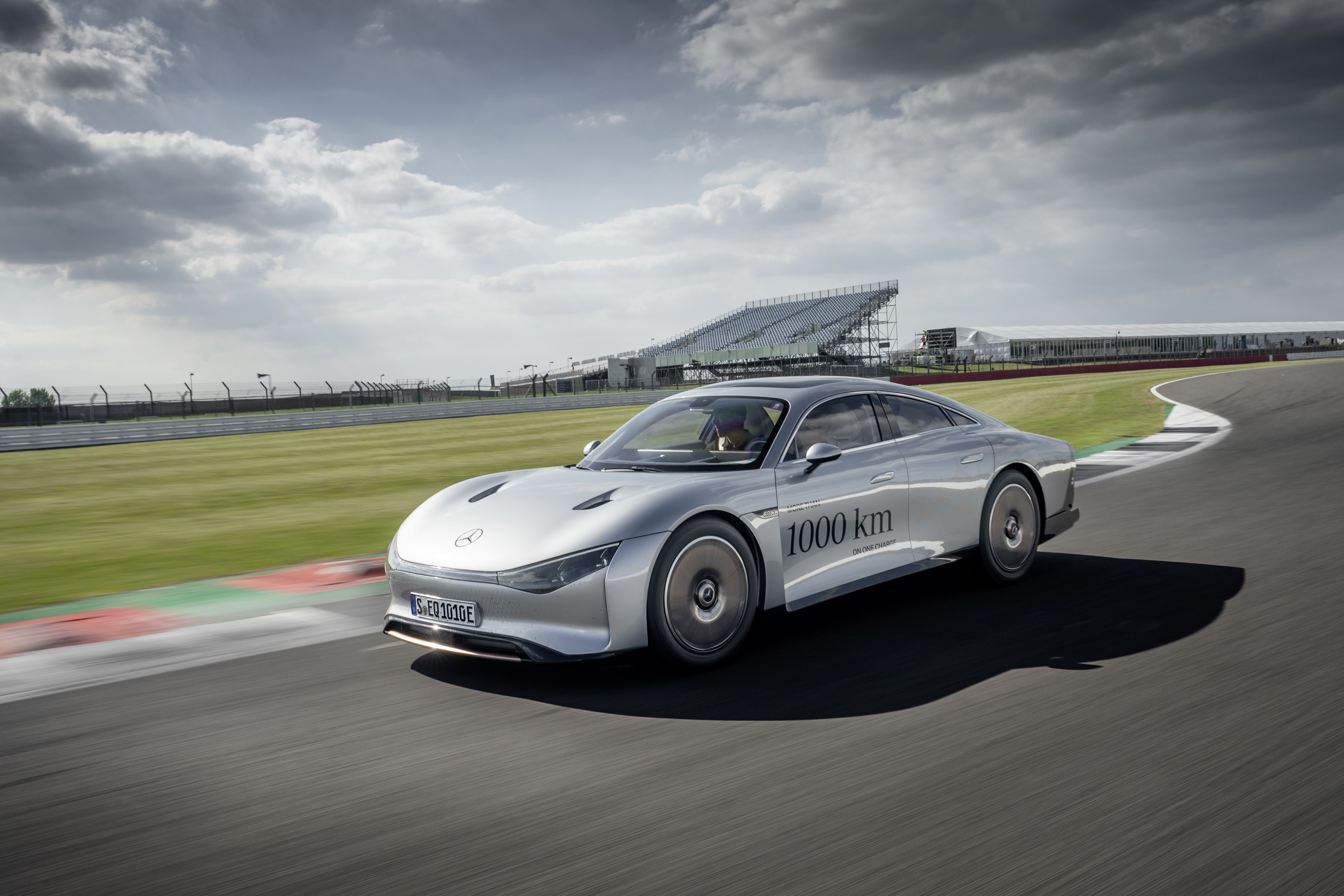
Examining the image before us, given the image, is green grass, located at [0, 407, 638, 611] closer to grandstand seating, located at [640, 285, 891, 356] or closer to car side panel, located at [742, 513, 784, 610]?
car side panel, located at [742, 513, 784, 610]

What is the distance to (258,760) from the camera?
148 inches

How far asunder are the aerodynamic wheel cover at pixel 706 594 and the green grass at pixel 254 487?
16.8ft

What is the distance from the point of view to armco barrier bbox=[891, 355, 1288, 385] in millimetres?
53625

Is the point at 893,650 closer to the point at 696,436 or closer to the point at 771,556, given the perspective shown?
the point at 771,556

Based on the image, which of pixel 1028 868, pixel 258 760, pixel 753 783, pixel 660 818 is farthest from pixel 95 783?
pixel 1028 868

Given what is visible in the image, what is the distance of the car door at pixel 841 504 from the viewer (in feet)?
16.5

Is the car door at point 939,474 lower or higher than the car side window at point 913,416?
lower

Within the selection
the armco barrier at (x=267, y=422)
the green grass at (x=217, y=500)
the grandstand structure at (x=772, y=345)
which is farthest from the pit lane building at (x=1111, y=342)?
the green grass at (x=217, y=500)

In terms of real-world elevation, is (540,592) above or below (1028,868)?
above

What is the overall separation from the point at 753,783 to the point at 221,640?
145 inches

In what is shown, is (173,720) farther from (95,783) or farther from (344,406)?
(344,406)

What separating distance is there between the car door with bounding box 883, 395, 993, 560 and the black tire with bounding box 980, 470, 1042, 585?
3.8 inches

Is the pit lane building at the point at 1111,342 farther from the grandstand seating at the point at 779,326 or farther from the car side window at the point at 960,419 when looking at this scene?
the car side window at the point at 960,419

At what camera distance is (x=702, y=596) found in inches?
181
